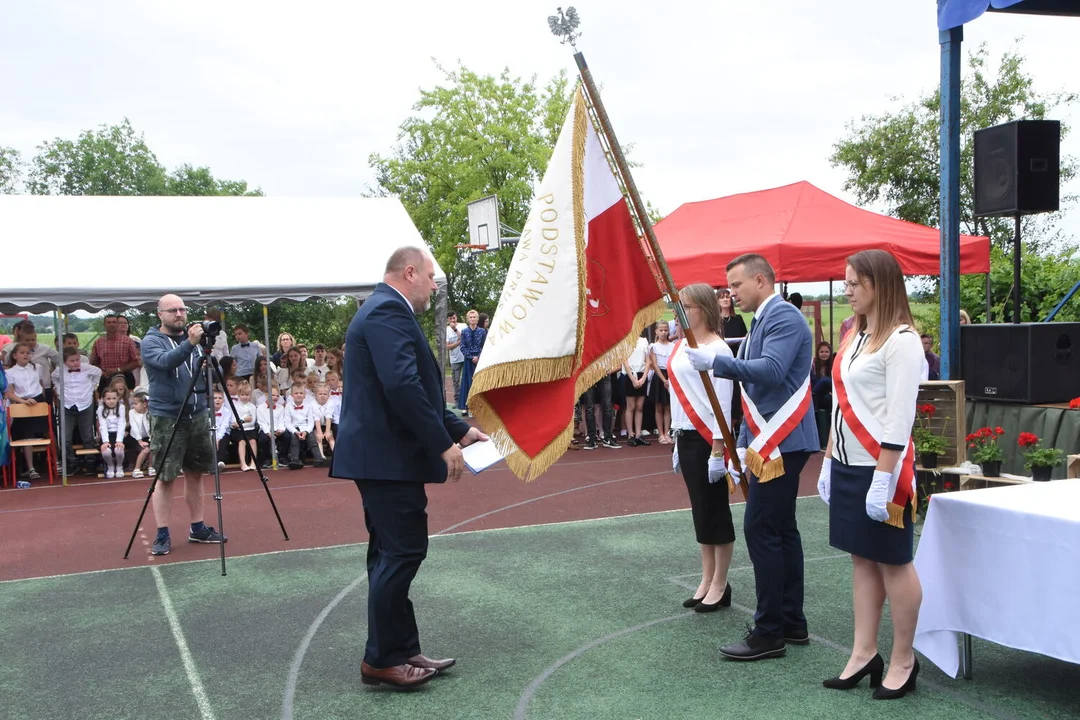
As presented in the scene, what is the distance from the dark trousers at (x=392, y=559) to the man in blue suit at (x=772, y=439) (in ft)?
4.98

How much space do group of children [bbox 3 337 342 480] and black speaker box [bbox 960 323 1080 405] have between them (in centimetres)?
742

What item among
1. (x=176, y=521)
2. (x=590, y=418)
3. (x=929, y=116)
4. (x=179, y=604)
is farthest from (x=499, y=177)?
(x=179, y=604)

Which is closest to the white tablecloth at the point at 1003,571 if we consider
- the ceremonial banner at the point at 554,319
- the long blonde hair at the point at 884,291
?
the long blonde hair at the point at 884,291

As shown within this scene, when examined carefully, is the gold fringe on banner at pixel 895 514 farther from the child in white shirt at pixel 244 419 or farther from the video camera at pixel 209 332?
the child in white shirt at pixel 244 419

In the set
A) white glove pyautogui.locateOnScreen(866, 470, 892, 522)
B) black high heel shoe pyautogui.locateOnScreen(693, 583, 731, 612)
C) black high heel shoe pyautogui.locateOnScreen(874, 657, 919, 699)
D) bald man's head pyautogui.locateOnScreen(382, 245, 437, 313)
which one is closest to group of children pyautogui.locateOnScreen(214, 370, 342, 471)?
black high heel shoe pyautogui.locateOnScreen(693, 583, 731, 612)

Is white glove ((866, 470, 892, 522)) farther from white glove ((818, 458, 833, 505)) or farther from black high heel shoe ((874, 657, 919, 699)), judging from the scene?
black high heel shoe ((874, 657, 919, 699))

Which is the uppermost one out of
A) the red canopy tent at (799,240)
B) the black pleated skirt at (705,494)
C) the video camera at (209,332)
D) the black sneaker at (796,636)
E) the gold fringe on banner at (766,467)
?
the red canopy tent at (799,240)

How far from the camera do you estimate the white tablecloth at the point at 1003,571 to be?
3418 millimetres

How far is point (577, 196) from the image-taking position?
436 centimetres

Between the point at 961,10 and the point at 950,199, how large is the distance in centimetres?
151

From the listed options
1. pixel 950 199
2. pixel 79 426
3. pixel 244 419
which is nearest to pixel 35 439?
pixel 79 426

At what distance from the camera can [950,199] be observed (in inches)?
304

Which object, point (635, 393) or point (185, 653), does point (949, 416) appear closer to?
point (185, 653)

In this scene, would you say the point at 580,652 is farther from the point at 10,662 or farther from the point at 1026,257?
the point at 1026,257
